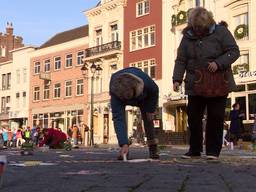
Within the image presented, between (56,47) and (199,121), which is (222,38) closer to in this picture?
(199,121)

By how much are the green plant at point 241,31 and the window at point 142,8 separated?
1099 cm

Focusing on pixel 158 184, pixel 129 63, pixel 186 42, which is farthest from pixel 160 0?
pixel 158 184

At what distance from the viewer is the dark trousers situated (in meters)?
7.53

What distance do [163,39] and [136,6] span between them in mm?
5441

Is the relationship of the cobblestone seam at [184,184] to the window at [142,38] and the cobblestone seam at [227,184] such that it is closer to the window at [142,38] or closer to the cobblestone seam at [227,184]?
the cobblestone seam at [227,184]

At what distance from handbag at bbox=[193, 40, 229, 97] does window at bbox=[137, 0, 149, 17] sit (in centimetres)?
3862

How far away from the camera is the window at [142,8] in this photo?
4556 cm

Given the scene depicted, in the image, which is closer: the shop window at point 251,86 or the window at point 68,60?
the shop window at point 251,86

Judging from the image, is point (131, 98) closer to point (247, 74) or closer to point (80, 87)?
point (247, 74)

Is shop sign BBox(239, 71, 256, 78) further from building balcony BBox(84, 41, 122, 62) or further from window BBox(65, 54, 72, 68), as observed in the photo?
window BBox(65, 54, 72, 68)

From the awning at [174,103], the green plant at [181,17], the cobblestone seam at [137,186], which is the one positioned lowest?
the cobblestone seam at [137,186]

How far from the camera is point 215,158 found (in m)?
7.25

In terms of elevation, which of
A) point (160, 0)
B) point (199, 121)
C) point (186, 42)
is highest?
point (160, 0)

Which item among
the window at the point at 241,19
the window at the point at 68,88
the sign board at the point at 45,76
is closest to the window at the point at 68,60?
the window at the point at 68,88
